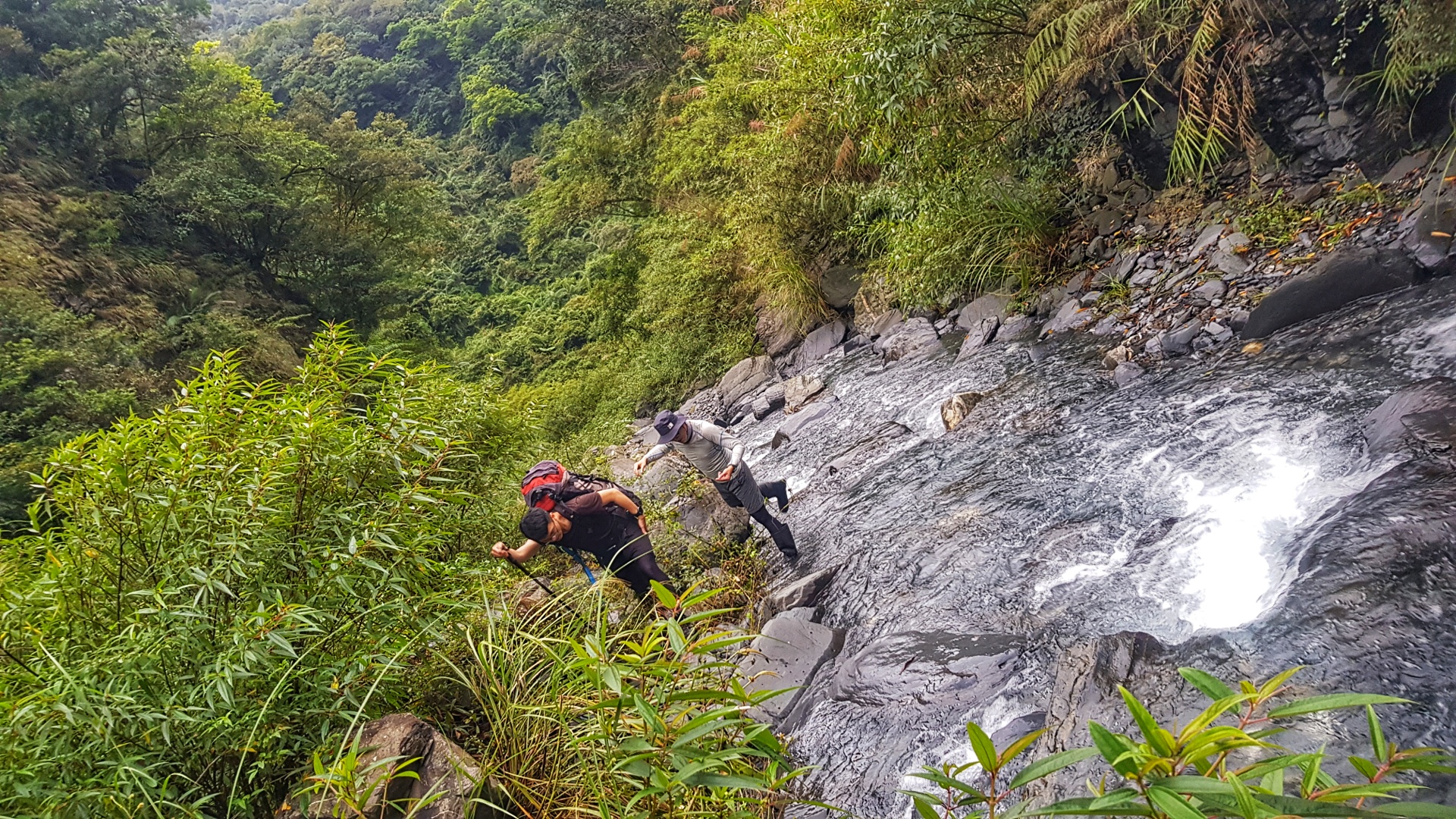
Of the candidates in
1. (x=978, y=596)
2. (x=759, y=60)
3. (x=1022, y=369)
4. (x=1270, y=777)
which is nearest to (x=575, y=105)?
(x=759, y=60)

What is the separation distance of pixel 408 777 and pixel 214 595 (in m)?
0.86

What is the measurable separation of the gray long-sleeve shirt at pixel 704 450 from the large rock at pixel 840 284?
591 centimetres

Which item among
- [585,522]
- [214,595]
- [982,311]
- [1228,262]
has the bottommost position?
[982,311]

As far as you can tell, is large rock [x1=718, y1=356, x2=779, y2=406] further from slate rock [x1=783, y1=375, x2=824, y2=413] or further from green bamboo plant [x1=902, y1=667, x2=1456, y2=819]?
green bamboo plant [x1=902, y1=667, x2=1456, y2=819]

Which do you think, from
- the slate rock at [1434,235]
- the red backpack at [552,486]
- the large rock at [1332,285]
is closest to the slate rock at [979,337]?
the large rock at [1332,285]

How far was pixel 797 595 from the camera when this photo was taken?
449cm

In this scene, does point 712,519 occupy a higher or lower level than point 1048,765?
lower

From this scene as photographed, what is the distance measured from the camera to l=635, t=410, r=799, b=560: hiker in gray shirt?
4.99 meters

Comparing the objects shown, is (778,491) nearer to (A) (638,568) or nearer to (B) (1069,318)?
(A) (638,568)

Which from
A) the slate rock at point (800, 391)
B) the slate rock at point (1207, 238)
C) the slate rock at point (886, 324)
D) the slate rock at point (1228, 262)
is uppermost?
the slate rock at point (1207, 238)

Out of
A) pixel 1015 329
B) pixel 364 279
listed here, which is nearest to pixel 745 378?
pixel 1015 329

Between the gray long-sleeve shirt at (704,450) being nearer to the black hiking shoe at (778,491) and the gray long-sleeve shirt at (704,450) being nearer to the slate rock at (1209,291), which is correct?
the black hiking shoe at (778,491)

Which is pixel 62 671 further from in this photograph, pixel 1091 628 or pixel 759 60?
pixel 759 60

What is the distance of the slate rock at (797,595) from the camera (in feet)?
14.6
